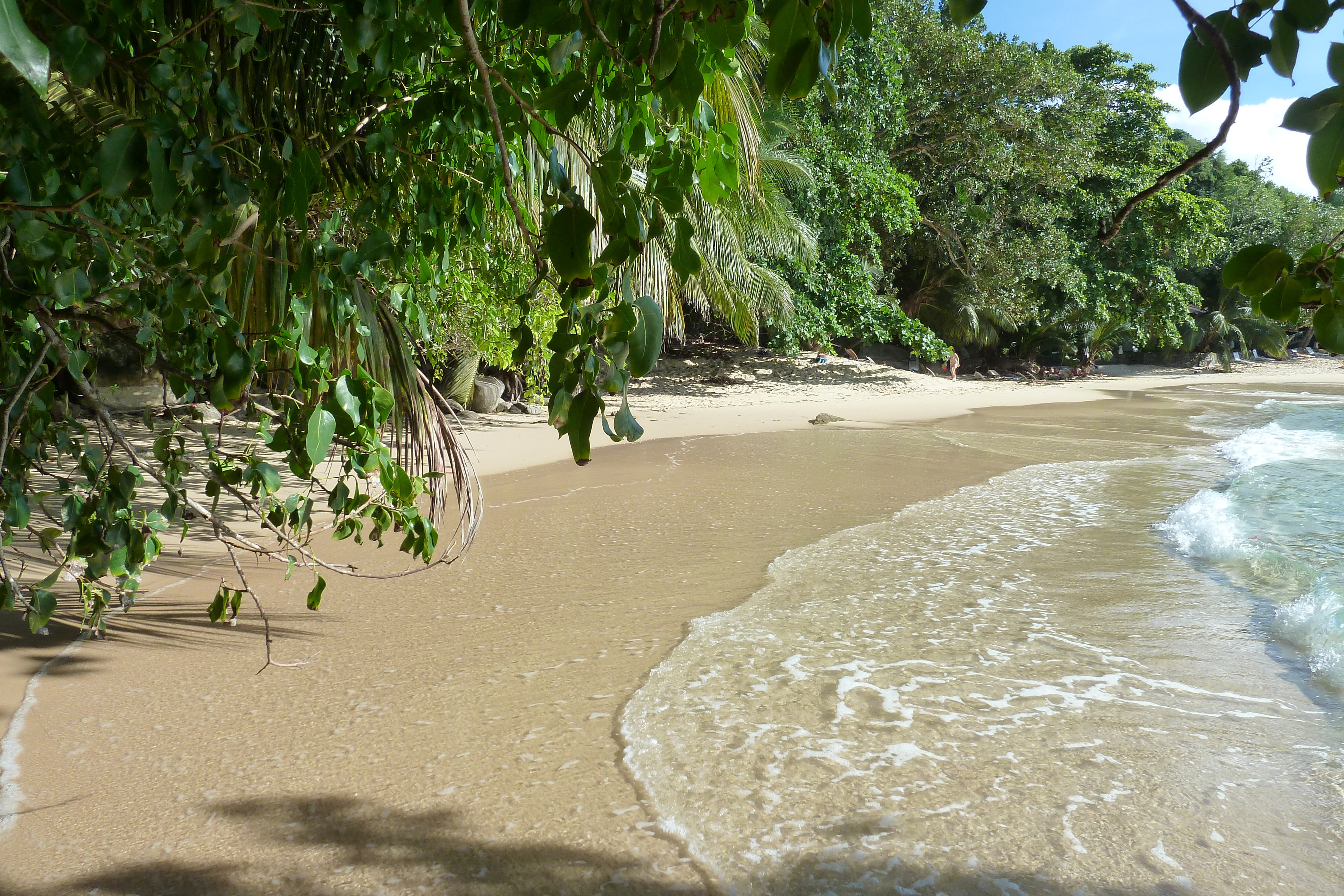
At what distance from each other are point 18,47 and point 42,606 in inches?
→ 60.0

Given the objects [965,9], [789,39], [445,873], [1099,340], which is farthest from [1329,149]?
[1099,340]

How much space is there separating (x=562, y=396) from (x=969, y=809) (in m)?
2.39

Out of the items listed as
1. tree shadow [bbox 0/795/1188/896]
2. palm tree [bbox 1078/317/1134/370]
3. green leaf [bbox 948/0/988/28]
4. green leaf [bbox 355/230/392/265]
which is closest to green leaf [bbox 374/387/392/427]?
green leaf [bbox 355/230/392/265]

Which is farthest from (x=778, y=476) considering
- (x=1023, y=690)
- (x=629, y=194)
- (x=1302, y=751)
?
(x=629, y=194)

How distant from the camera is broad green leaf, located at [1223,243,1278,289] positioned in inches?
39.8

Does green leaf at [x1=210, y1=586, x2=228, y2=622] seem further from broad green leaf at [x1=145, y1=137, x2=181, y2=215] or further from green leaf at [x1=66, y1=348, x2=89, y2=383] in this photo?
broad green leaf at [x1=145, y1=137, x2=181, y2=215]

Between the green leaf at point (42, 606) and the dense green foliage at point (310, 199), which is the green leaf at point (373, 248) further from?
the green leaf at point (42, 606)

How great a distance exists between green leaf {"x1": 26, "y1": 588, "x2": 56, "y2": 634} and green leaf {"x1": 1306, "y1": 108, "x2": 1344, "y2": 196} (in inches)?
83.3

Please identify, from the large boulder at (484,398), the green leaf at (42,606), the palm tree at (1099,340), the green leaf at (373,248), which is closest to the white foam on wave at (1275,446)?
the large boulder at (484,398)

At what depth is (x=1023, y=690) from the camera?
12.1 feet

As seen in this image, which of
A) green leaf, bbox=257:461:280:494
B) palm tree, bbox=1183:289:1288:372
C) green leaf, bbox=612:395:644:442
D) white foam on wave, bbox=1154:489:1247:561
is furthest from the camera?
palm tree, bbox=1183:289:1288:372

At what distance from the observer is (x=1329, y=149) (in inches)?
32.2

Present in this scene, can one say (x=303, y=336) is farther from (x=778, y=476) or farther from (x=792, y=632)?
(x=778, y=476)

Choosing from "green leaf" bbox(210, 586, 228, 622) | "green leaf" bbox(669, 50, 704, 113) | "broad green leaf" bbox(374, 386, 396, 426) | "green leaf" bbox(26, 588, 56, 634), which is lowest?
"green leaf" bbox(210, 586, 228, 622)
